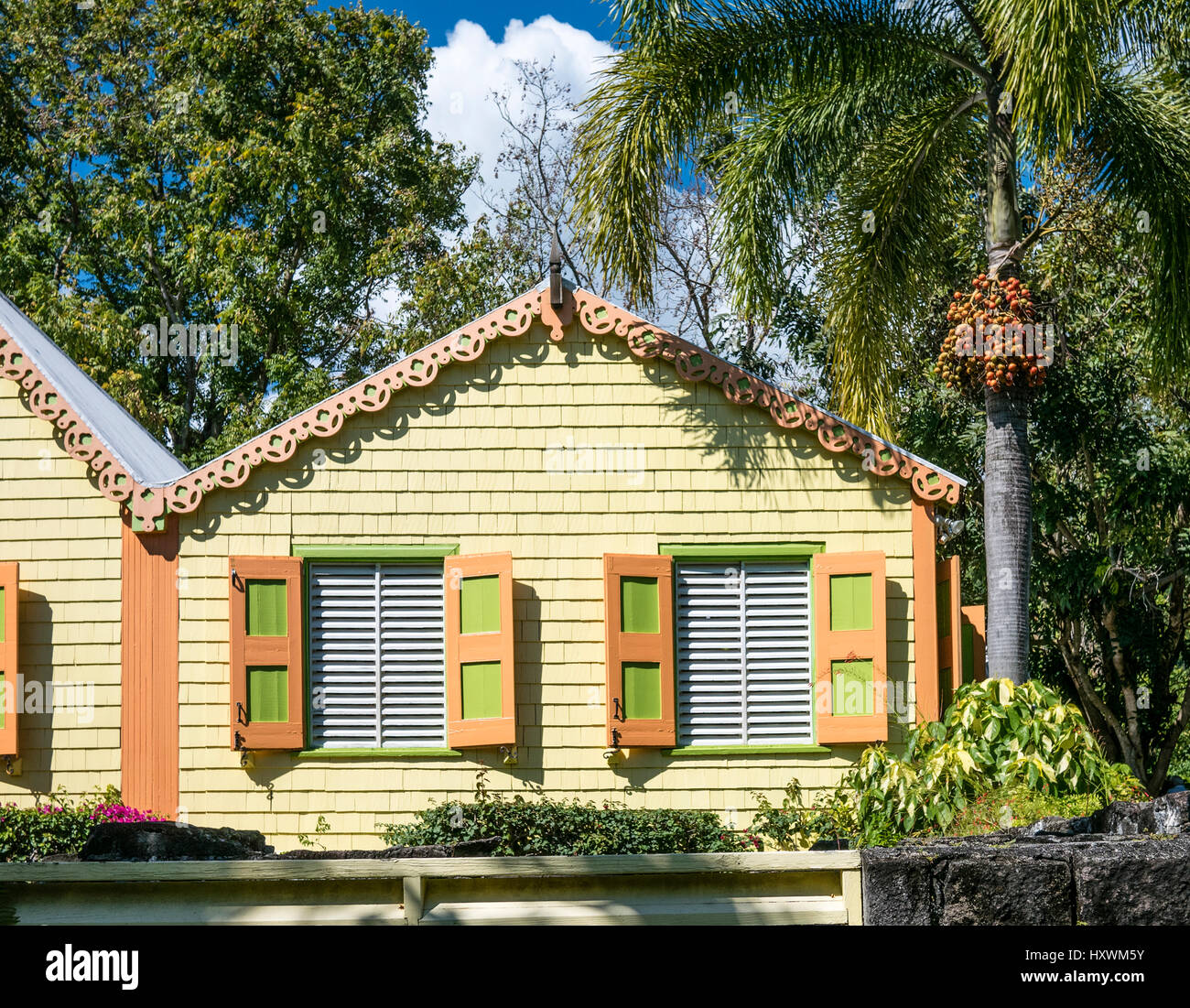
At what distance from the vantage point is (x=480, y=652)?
10312mm

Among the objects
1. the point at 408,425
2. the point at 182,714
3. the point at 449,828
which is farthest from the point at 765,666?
the point at 182,714

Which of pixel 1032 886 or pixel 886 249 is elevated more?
pixel 886 249

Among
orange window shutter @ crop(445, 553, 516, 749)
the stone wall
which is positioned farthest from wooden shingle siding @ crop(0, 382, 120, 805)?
the stone wall

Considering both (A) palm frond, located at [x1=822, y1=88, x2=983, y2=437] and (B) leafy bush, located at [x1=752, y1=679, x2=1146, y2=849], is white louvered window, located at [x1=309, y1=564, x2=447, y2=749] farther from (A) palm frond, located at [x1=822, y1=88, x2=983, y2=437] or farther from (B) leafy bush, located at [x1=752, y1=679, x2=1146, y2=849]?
(A) palm frond, located at [x1=822, y1=88, x2=983, y2=437]

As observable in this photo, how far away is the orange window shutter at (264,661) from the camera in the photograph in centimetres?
1030

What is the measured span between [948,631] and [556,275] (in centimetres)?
428

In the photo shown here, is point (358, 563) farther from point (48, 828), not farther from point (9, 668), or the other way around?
point (48, 828)

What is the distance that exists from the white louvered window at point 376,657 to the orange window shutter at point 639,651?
1.38m

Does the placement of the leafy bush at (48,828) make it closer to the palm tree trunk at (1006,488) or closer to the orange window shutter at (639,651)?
the orange window shutter at (639,651)

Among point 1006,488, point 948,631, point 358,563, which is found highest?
point 1006,488

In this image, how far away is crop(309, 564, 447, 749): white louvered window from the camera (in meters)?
10.5

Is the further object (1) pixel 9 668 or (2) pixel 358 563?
(2) pixel 358 563

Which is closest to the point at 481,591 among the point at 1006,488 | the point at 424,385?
the point at 424,385
